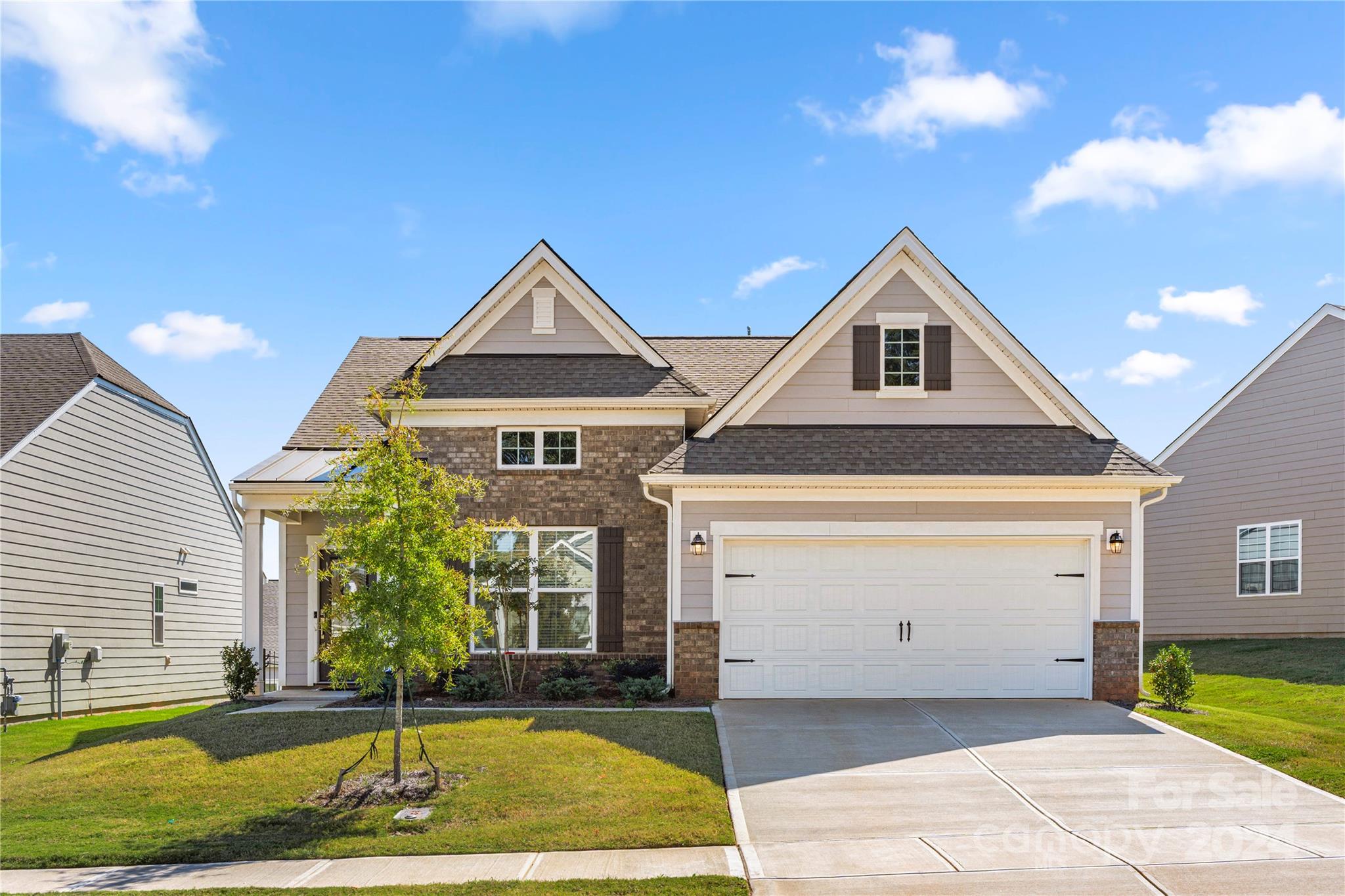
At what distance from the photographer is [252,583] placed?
632 inches

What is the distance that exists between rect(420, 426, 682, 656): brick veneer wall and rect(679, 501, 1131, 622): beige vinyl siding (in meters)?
1.47

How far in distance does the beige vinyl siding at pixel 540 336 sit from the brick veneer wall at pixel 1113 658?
837cm

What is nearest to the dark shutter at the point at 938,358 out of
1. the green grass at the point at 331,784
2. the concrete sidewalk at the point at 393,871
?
the green grass at the point at 331,784

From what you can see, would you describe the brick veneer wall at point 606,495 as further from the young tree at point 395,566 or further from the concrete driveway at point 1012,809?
the young tree at point 395,566

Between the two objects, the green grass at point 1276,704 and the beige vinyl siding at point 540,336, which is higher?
the beige vinyl siding at point 540,336

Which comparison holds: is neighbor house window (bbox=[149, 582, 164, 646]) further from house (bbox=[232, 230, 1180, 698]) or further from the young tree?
the young tree

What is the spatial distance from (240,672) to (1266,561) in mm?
19497

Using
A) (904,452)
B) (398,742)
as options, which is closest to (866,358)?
(904,452)

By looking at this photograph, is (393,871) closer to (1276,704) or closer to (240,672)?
(240,672)

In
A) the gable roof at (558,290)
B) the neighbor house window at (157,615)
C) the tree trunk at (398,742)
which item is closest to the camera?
the tree trunk at (398,742)

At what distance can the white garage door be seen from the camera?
558 inches

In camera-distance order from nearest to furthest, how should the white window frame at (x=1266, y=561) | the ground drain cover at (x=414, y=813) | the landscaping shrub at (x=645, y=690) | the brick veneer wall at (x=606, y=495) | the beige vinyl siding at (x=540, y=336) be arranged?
the ground drain cover at (x=414, y=813)
the landscaping shrub at (x=645, y=690)
the brick veneer wall at (x=606, y=495)
the beige vinyl siding at (x=540, y=336)
the white window frame at (x=1266, y=561)

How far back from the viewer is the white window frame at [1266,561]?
2027 cm

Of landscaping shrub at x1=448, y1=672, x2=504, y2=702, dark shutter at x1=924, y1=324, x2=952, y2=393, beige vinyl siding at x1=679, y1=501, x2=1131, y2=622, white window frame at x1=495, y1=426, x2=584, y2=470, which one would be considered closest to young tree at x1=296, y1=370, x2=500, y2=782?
landscaping shrub at x1=448, y1=672, x2=504, y2=702
